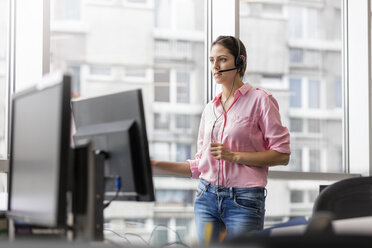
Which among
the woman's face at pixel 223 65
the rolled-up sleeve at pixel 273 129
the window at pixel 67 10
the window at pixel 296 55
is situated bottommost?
the rolled-up sleeve at pixel 273 129

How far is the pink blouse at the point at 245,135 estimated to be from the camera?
2.62 meters

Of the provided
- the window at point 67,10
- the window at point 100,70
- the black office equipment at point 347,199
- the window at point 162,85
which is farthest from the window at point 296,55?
the black office equipment at point 347,199

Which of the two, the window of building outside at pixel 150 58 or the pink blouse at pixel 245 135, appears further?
the window of building outside at pixel 150 58

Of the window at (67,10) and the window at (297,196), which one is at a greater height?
the window at (67,10)

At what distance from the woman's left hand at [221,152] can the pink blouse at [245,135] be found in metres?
0.09

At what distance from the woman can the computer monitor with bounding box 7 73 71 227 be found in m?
0.90

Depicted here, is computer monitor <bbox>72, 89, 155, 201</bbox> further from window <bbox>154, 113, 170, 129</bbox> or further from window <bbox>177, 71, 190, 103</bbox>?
window <bbox>177, 71, 190, 103</bbox>

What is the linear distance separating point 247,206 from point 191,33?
5.69ft

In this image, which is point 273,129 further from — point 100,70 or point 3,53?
point 3,53

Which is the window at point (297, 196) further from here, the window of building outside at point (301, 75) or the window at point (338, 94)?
the window at point (338, 94)

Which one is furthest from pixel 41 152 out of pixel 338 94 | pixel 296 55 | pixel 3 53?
pixel 338 94

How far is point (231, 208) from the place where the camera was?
2592 millimetres

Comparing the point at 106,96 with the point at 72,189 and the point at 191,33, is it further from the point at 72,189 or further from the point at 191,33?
the point at 191,33

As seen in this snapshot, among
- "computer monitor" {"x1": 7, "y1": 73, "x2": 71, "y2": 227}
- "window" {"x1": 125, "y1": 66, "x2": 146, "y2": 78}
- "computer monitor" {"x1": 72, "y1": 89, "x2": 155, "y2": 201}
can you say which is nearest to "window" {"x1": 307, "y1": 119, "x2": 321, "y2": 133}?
"window" {"x1": 125, "y1": 66, "x2": 146, "y2": 78}
